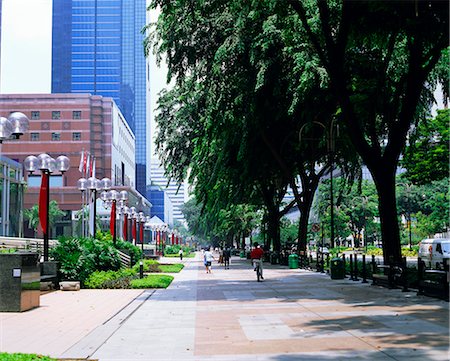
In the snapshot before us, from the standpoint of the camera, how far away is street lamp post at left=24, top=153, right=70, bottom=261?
22011 millimetres

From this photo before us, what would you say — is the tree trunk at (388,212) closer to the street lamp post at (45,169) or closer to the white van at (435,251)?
the street lamp post at (45,169)

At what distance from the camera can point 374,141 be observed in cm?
2314

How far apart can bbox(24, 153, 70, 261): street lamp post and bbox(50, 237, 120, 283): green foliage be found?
2.90ft

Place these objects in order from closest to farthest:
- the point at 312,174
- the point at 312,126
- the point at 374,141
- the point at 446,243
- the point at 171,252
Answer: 1. the point at 374,141
2. the point at 312,126
3. the point at 446,243
4. the point at 312,174
5. the point at 171,252

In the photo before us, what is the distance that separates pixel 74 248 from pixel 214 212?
17.8 meters

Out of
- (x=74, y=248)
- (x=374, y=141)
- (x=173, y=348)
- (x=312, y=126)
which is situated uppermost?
(x=312, y=126)

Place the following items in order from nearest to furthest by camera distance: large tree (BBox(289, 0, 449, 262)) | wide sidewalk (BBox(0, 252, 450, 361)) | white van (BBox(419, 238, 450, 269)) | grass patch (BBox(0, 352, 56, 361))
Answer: grass patch (BBox(0, 352, 56, 361)) < wide sidewalk (BBox(0, 252, 450, 361)) < large tree (BBox(289, 0, 449, 262)) < white van (BBox(419, 238, 450, 269))

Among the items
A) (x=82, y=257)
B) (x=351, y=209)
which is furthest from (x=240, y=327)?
(x=351, y=209)

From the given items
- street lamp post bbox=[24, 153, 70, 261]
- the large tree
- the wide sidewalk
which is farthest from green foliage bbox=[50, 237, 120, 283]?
the large tree

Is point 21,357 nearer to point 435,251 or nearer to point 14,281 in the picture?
point 14,281

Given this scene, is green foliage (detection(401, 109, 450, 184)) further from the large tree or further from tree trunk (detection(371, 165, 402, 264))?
tree trunk (detection(371, 165, 402, 264))

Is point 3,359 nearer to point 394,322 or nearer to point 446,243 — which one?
point 394,322

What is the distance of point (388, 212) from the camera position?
858 inches

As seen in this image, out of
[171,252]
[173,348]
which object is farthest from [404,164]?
[171,252]
